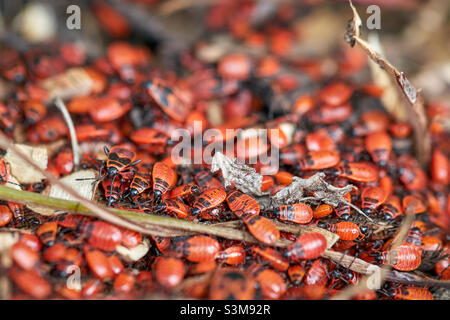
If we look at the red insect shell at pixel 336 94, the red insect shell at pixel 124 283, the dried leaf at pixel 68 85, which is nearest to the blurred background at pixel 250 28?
the red insect shell at pixel 336 94

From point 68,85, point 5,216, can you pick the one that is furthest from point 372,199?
point 68,85

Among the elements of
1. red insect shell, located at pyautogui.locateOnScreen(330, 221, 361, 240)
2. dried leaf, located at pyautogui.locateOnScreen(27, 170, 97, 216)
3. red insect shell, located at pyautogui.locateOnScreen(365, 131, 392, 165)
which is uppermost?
red insect shell, located at pyautogui.locateOnScreen(365, 131, 392, 165)

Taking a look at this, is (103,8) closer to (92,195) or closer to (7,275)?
(92,195)

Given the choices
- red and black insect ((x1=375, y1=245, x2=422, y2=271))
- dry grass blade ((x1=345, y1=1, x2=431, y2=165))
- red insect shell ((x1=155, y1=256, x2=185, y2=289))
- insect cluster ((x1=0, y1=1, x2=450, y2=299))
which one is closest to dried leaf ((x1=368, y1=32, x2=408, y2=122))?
insect cluster ((x1=0, y1=1, x2=450, y2=299))

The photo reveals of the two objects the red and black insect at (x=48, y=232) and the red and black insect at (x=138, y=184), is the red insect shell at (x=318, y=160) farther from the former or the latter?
the red and black insect at (x=48, y=232)

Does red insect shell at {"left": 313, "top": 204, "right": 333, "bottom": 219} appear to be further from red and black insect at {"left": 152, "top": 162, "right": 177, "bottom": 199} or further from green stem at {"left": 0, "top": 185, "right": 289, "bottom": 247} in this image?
red and black insect at {"left": 152, "top": 162, "right": 177, "bottom": 199}

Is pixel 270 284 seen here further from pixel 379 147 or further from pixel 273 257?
pixel 379 147
